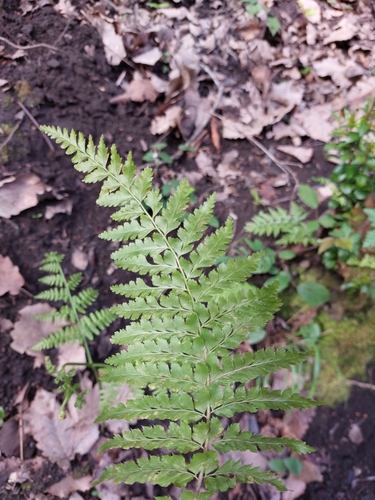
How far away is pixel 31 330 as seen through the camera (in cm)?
222

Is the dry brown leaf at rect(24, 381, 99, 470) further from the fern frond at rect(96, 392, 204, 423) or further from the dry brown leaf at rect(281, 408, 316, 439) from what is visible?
the dry brown leaf at rect(281, 408, 316, 439)

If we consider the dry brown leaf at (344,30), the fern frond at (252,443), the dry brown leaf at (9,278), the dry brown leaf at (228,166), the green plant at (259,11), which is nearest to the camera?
the fern frond at (252,443)

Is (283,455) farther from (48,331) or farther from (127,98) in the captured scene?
(127,98)

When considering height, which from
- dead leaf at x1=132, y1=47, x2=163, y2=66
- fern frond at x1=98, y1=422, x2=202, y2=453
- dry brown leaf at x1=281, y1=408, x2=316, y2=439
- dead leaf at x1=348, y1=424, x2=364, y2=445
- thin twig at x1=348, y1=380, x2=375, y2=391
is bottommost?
dead leaf at x1=348, y1=424, x2=364, y2=445

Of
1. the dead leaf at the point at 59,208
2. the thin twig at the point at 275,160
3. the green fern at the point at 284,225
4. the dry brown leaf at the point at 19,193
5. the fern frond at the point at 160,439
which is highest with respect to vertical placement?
the dry brown leaf at the point at 19,193

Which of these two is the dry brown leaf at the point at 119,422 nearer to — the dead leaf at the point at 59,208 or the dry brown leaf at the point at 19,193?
the dead leaf at the point at 59,208

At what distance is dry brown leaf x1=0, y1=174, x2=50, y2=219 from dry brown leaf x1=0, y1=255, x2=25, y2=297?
13.5 inches

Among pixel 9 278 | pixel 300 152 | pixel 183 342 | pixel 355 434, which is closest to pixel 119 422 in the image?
pixel 9 278

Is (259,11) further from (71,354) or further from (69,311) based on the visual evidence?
(71,354)

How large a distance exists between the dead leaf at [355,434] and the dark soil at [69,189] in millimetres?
31

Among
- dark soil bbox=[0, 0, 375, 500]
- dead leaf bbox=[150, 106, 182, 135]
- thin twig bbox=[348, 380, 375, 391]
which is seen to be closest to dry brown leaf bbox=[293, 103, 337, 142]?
dark soil bbox=[0, 0, 375, 500]

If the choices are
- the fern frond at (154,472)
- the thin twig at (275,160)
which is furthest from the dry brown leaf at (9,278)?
the thin twig at (275,160)

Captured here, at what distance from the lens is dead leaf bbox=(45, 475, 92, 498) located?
78.2 inches

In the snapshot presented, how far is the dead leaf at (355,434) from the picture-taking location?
246 cm
